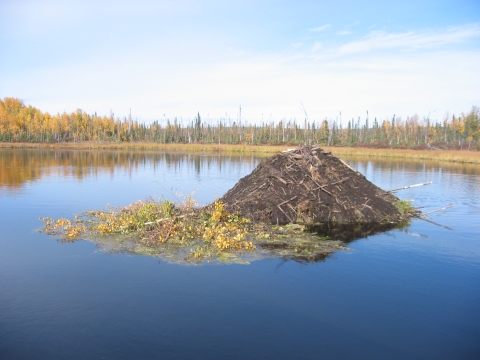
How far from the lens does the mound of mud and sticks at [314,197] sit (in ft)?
45.4

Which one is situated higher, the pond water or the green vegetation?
the green vegetation

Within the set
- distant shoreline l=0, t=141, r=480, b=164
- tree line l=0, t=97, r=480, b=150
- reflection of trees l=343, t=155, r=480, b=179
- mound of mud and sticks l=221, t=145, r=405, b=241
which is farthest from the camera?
tree line l=0, t=97, r=480, b=150

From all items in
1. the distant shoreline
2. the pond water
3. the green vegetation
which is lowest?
the pond water

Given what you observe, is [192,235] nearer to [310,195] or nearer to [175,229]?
[175,229]

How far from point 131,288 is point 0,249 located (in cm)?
465

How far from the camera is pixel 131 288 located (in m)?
8.12

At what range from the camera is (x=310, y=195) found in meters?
14.7

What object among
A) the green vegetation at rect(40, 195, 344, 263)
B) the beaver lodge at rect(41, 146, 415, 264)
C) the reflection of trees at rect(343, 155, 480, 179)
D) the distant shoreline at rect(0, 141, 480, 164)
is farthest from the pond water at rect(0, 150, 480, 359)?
the distant shoreline at rect(0, 141, 480, 164)

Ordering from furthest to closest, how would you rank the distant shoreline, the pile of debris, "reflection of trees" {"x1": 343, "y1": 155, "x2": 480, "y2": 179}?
the distant shoreline
"reflection of trees" {"x1": 343, "y1": 155, "x2": 480, "y2": 179}
the pile of debris

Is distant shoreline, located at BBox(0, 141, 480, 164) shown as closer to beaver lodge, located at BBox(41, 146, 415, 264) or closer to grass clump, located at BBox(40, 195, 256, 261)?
beaver lodge, located at BBox(41, 146, 415, 264)

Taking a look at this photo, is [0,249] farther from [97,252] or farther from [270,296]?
[270,296]

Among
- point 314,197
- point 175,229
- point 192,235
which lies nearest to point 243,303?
point 192,235

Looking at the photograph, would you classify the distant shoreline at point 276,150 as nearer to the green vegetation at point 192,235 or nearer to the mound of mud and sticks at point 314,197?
the mound of mud and sticks at point 314,197

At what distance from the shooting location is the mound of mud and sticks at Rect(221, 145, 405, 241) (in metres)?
13.8
